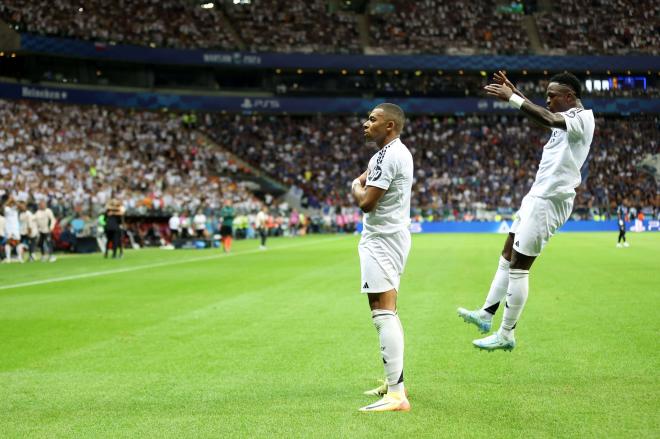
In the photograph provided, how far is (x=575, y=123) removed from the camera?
25.8 ft

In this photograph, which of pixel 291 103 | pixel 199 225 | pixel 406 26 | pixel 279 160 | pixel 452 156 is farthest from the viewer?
pixel 406 26

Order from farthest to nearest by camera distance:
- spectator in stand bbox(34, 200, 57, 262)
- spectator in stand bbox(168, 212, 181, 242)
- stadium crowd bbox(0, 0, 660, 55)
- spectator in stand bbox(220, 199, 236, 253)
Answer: stadium crowd bbox(0, 0, 660, 55) < spectator in stand bbox(168, 212, 181, 242) < spectator in stand bbox(220, 199, 236, 253) < spectator in stand bbox(34, 200, 57, 262)

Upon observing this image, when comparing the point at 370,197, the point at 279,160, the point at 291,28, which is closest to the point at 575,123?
the point at 370,197

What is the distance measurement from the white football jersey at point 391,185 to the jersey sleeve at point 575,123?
5.99 ft

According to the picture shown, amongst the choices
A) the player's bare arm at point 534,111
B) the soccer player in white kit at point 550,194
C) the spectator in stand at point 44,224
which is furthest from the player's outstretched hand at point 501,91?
the spectator in stand at point 44,224

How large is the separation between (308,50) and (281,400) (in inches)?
2603

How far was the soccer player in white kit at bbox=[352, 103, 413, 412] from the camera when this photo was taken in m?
6.83

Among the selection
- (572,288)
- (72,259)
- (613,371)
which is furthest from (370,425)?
(72,259)

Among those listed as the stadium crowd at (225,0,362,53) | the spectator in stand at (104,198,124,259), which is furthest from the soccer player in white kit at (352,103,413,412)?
the stadium crowd at (225,0,362,53)

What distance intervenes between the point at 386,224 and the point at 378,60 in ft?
217

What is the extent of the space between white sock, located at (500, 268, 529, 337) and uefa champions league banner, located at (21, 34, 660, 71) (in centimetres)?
5846

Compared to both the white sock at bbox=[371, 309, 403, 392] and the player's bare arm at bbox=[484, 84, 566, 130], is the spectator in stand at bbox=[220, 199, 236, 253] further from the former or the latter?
Result: the white sock at bbox=[371, 309, 403, 392]

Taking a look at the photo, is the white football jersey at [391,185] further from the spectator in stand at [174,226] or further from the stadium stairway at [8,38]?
the stadium stairway at [8,38]

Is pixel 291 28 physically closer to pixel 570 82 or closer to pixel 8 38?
pixel 8 38
